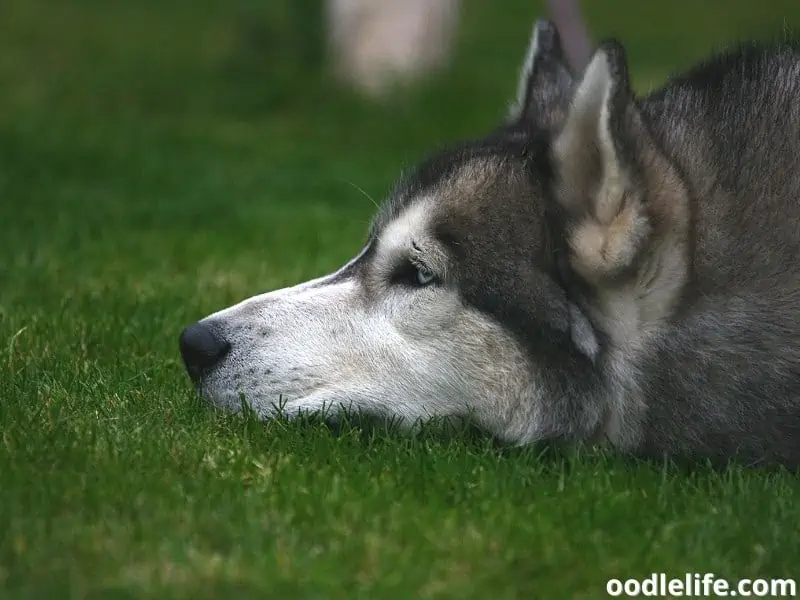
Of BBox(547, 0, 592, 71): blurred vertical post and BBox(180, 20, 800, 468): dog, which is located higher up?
BBox(547, 0, 592, 71): blurred vertical post

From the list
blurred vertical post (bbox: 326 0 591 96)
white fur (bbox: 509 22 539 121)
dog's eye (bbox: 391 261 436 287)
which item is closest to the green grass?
dog's eye (bbox: 391 261 436 287)

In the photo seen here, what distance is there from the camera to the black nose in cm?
413

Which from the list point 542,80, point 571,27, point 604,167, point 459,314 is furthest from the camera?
point 571,27

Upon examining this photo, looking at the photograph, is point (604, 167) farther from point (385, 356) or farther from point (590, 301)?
point (385, 356)

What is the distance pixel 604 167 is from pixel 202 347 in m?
1.43

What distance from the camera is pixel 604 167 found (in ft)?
12.3

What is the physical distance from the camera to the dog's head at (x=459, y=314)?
12.6ft

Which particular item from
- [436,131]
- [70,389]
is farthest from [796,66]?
[436,131]

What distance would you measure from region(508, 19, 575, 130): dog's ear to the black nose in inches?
56.3

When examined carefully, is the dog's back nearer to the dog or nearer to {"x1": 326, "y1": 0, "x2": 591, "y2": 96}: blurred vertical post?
the dog

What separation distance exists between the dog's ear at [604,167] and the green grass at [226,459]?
0.66 meters

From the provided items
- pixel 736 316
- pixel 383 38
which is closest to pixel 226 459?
pixel 736 316

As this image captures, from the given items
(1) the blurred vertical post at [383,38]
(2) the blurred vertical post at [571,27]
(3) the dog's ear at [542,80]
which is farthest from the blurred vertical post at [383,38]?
(3) the dog's ear at [542,80]

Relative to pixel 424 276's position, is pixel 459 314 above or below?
below
